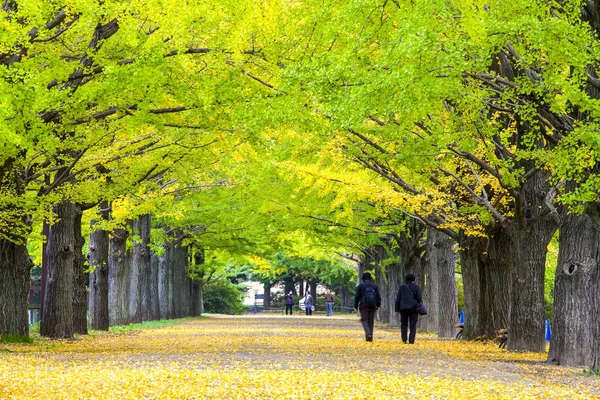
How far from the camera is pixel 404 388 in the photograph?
10922 mm

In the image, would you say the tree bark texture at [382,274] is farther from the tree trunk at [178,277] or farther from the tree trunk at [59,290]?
the tree trunk at [59,290]

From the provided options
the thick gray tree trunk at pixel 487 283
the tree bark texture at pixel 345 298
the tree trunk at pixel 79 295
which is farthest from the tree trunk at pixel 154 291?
the tree bark texture at pixel 345 298

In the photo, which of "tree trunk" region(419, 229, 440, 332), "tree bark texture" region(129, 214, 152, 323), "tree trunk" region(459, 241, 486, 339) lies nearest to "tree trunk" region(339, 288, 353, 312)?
"tree bark texture" region(129, 214, 152, 323)

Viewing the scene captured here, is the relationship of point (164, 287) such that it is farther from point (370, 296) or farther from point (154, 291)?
point (370, 296)

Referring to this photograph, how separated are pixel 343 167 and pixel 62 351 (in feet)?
27.4

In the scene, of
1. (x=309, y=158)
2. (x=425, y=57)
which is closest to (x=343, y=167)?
(x=309, y=158)

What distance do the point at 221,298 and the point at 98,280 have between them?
42.9 metres

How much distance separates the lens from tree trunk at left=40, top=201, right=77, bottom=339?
2131cm

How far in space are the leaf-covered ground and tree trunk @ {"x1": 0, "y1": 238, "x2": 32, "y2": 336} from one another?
0.67 m

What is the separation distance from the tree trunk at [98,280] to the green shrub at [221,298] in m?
41.4

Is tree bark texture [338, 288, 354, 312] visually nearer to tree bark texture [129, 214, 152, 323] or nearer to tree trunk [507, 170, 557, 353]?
tree bark texture [129, 214, 152, 323]

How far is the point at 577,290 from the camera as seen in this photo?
15.2 metres

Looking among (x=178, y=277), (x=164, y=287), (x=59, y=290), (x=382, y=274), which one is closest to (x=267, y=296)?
(x=178, y=277)

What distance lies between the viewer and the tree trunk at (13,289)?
1972 centimetres
